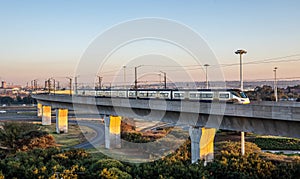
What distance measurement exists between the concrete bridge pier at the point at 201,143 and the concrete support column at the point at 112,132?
747 inches

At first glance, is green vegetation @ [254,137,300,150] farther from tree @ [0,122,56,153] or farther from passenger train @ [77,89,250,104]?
tree @ [0,122,56,153]

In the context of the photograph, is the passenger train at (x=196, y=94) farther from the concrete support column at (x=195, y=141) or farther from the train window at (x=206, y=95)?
the concrete support column at (x=195, y=141)

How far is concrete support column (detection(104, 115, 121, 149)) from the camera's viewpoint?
48.3 meters

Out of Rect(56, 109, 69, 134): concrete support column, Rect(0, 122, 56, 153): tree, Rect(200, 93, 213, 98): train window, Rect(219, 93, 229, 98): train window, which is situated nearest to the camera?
Rect(219, 93, 229, 98): train window

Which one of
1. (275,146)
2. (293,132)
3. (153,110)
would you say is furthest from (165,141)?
(293,132)

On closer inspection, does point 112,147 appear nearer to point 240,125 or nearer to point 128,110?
point 128,110

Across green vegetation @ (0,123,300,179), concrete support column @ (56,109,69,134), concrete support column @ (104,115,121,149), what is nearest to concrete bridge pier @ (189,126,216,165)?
green vegetation @ (0,123,300,179)

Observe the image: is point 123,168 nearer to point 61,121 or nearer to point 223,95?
point 223,95

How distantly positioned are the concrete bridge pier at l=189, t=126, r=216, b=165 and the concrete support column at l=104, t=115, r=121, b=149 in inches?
747

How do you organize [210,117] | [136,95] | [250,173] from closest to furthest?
1. [250,173]
2. [210,117]
3. [136,95]

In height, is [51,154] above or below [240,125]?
below

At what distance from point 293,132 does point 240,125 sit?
5.14 meters

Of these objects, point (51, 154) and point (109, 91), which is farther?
point (109, 91)

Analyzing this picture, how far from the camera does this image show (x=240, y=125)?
2636cm
